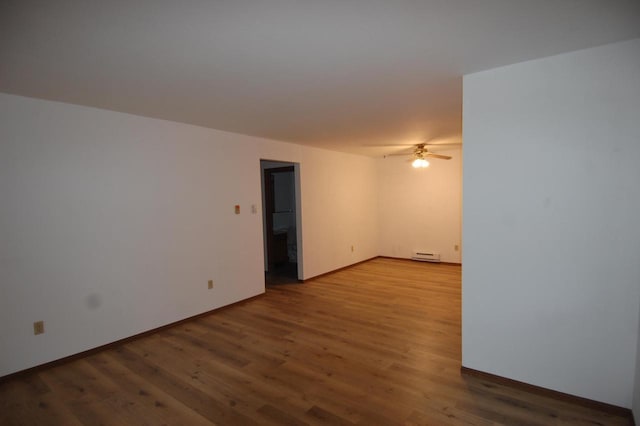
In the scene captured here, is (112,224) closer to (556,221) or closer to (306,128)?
(306,128)

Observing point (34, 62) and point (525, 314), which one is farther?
point (525, 314)

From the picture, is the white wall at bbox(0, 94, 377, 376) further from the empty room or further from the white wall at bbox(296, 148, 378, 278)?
the white wall at bbox(296, 148, 378, 278)

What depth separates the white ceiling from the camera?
1.54 meters

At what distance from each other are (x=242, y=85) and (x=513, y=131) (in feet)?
6.98

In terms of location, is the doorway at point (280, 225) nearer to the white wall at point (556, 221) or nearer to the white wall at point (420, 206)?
the white wall at point (420, 206)

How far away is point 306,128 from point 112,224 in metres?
2.49

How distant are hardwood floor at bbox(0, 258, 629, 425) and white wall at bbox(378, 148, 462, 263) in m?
2.80

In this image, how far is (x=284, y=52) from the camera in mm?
1974

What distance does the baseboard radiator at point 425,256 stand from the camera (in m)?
6.71

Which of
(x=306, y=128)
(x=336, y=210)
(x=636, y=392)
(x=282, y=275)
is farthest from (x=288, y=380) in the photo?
(x=336, y=210)

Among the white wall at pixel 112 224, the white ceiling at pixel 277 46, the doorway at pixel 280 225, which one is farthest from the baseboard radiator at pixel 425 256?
the white ceiling at pixel 277 46

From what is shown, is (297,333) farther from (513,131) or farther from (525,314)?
(513,131)

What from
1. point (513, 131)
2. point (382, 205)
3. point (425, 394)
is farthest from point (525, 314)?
point (382, 205)

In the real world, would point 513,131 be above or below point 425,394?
above
